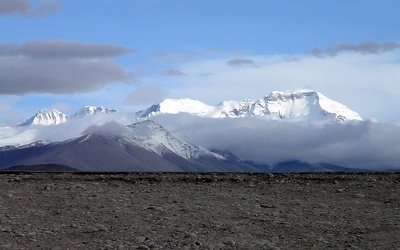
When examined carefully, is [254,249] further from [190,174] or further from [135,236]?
[190,174]

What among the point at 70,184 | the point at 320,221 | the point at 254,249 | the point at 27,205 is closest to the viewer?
the point at 254,249

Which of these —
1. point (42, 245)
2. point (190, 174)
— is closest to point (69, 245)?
point (42, 245)

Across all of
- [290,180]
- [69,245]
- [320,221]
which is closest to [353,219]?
[320,221]

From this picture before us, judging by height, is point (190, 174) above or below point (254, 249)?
above

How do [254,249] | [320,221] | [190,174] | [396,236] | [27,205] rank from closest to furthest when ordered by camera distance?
[254,249] < [396,236] < [320,221] < [27,205] < [190,174]

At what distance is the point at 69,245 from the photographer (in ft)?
57.9

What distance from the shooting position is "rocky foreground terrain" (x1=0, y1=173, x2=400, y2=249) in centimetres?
1809

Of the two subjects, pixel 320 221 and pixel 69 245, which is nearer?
pixel 69 245

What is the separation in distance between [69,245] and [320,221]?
6.17 m

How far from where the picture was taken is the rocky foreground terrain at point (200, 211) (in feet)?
59.4

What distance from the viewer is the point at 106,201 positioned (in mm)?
21891

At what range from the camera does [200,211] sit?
20781 millimetres

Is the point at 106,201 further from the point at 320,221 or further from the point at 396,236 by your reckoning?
the point at 396,236

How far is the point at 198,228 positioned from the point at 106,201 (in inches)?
148
